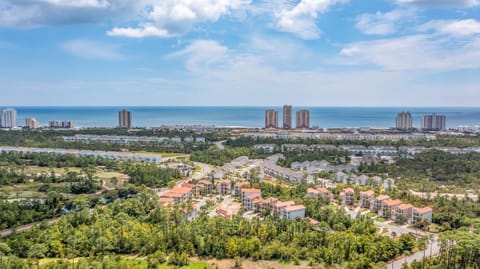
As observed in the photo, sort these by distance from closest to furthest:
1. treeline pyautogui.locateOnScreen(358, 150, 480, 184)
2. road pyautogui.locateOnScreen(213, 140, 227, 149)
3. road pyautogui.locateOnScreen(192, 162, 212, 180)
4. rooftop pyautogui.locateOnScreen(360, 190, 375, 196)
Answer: rooftop pyautogui.locateOnScreen(360, 190, 375, 196) → treeline pyautogui.locateOnScreen(358, 150, 480, 184) → road pyautogui.locateOnScreen(192, 162, 212, 180) → road pyautogui.locateOnScreen(213, 140, 227, 149)

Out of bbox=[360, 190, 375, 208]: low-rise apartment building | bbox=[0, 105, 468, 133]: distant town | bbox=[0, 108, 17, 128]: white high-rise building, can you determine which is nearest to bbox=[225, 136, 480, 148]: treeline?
bbox=[0, 105, 468, 133]: distant town

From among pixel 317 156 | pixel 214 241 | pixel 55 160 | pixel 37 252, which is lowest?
pixel 37 252

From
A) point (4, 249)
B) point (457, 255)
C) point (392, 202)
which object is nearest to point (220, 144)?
point (392, 202)

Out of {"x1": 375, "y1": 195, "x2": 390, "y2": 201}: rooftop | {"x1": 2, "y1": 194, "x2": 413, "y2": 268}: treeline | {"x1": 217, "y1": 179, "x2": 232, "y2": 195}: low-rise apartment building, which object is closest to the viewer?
{"x1": 2, "y1": 194, "x2": 413, "y2": 268}: treeline

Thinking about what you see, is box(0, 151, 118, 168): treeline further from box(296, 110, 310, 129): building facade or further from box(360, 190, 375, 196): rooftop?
box(296, 110, 310, 129): building facade

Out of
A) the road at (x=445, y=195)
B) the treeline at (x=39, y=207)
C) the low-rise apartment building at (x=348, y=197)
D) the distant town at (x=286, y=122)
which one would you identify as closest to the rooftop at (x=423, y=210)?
the road at (x=445, y=195)

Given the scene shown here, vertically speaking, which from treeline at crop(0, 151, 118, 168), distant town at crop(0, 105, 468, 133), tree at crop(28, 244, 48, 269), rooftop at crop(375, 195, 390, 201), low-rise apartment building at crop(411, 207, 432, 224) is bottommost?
tree at crop(28, 244, 48, 269)

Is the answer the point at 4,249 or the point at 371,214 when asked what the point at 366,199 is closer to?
the point at 371,214

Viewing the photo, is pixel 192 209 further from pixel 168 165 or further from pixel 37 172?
pixel 37 172
